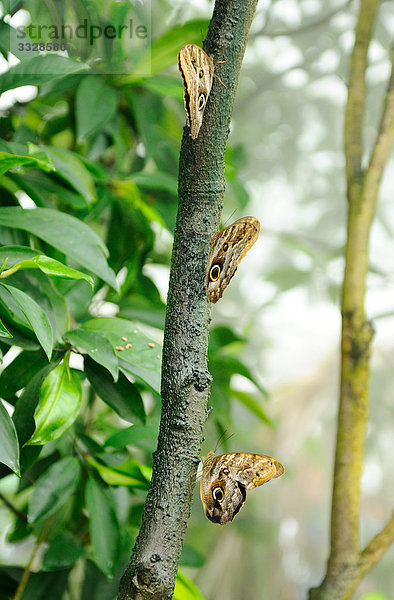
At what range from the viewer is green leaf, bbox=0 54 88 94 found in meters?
0.42

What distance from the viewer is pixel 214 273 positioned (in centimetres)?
25

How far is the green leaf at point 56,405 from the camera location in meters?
0.33

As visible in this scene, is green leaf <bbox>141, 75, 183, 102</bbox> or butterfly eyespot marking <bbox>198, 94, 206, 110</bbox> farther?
green leaf <bbox>141, 75, 183, 102</bbox>

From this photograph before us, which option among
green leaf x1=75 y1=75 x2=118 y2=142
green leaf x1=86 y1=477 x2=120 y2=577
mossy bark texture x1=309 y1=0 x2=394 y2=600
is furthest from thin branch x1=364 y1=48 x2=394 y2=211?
green leaf x1=86 y1=477 x2=120 y2=577

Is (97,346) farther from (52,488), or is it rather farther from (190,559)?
(190,559)

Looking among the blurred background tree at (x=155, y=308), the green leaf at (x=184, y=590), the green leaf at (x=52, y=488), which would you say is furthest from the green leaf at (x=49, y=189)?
the green leaf at (x=184, y=590)

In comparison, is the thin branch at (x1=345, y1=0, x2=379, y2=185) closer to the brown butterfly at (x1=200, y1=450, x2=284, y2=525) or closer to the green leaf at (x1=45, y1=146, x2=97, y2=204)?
the green leaf at (x1=45, y1=146, x2=97, y2=204)

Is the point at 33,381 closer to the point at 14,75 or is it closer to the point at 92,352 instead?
the point at 92,352

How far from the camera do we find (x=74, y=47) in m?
0.67

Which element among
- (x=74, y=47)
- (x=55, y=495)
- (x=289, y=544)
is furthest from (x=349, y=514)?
(x=289, y=544)

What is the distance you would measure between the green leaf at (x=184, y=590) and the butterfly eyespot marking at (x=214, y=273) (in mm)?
311

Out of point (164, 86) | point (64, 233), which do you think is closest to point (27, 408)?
point (64, 233)

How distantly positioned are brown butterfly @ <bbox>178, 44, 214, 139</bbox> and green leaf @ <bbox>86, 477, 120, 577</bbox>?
0.33 metres

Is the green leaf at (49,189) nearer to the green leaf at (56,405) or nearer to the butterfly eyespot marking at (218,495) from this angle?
the green leaf at (56,405)
